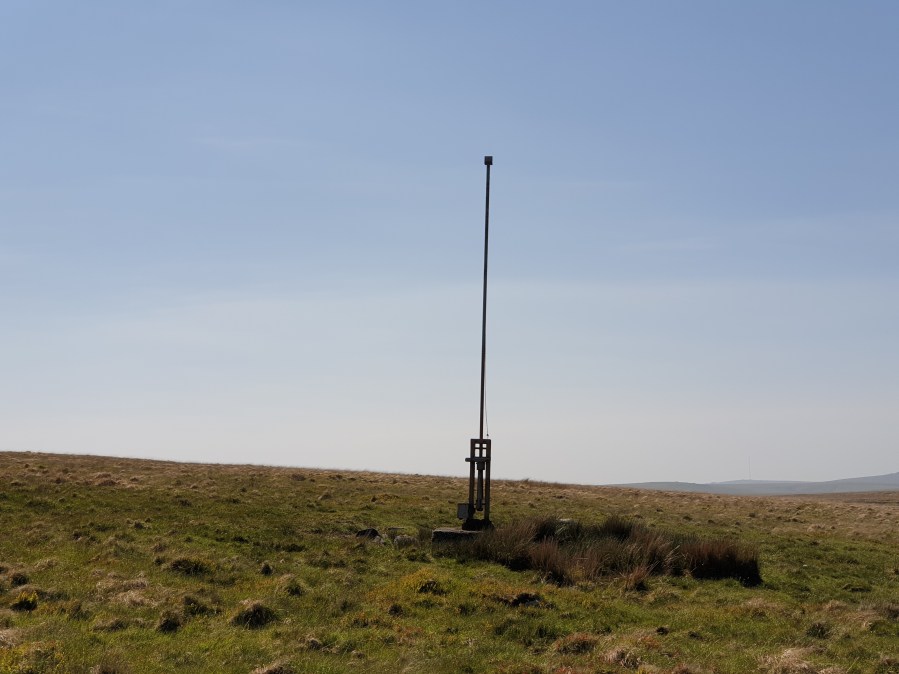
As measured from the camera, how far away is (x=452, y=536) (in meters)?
24.1

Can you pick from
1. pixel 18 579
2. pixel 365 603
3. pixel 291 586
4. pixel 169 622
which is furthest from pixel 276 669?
pixel 18 579

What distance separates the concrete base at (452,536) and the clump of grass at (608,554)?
1.07 feet

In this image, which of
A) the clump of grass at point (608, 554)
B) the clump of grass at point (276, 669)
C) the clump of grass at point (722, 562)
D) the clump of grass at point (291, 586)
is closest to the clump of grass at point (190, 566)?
the clump of grass at point (291, 586)

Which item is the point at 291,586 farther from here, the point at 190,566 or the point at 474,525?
the point at 474,525

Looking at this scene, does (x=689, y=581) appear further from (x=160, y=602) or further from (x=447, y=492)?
(x=447, y=492)

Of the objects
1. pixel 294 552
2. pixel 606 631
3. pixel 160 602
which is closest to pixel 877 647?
pixel 606 631

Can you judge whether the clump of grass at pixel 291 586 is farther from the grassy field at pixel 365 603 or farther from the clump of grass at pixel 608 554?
the clump of grass at pixel 608 554

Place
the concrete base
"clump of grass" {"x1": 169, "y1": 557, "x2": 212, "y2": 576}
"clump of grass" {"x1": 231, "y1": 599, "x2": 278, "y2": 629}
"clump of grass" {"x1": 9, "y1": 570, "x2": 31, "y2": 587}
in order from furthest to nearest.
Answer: the concrete base → "clump of grass" {"x1": 169, "y1": 557, "x2": 212, "y2": 576} → "clump of grass" {"x1": 9, "y1": 570, "x2": 31, "y2": 587} → "clump of grass" {"x1": 231, "y1": 599, "x2": 278, "y2": 629}

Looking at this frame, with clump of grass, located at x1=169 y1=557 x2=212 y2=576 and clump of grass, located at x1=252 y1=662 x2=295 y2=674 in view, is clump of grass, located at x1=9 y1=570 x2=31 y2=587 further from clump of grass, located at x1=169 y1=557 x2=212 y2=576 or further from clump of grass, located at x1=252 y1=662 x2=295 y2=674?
clump of grass, located at x1=252 y1=662 x2=295 y2=674

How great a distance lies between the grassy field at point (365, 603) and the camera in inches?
A: 501

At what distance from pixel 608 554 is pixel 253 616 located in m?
9.76

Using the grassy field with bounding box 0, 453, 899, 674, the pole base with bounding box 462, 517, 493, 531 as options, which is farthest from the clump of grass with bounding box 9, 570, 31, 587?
the pole base with bounding box 462, 517, 493, 531

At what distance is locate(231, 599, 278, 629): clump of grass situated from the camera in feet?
48.6

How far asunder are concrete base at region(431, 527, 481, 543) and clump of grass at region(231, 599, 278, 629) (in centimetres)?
913
